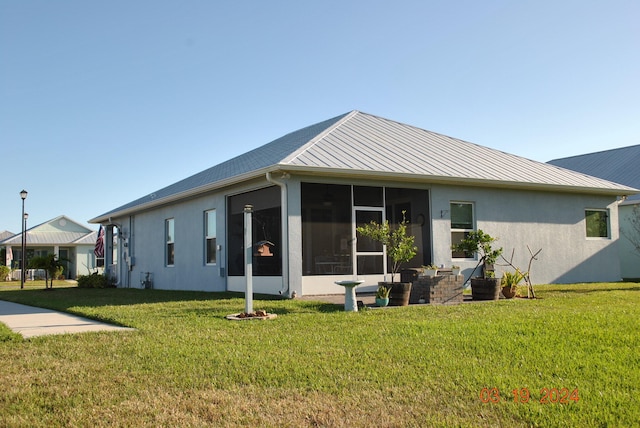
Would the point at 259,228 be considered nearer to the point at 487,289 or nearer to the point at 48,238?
the point at 487,289

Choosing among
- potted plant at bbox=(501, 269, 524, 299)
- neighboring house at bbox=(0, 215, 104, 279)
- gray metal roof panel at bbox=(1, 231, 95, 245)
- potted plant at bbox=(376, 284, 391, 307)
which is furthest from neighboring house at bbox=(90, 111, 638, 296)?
gray metal roof panel at bbox=(1, 231, 95, 245)

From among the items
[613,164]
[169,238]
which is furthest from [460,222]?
[613,164]

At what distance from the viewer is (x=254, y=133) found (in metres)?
18.8

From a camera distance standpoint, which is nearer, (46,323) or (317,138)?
(46,323)

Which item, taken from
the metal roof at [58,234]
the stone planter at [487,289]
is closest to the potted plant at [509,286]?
the stone planter at [487,289]

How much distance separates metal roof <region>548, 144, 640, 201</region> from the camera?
21.9 m

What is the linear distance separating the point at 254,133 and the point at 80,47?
6.48 metres

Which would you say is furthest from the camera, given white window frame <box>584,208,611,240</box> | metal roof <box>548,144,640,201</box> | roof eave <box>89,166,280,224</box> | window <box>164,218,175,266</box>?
metal roof <box>548,144,640,201</box>

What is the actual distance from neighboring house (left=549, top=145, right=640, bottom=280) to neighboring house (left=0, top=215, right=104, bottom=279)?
28.2m

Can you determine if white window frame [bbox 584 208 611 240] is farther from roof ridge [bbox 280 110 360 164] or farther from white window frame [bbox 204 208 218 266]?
white window frame [bbox 204 208 218 266]

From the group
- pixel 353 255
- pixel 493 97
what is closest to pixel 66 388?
pixel 353 255

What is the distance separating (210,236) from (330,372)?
36.7 feet

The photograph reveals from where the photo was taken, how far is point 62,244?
1444 inches

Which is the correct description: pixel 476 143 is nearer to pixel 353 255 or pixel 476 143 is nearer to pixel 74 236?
pixel 353 255
